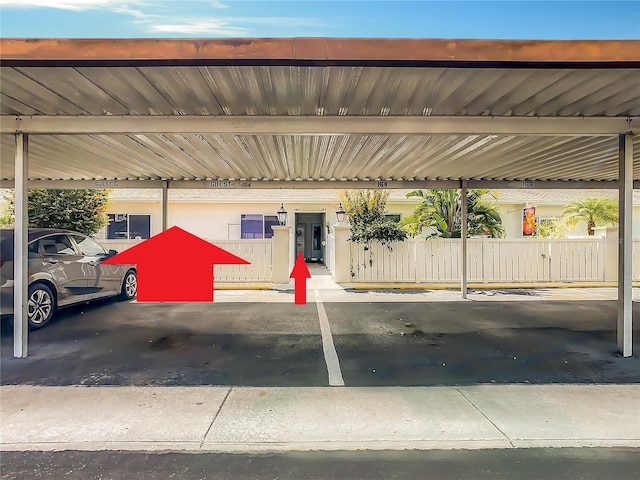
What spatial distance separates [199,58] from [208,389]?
3408 millimetres

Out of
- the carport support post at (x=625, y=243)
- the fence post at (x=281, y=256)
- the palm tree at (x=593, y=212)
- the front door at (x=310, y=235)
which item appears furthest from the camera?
the front door at (x=310, y=235)

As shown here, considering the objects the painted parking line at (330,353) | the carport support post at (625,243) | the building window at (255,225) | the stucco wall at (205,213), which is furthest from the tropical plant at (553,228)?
the painted parking line at (330,353)

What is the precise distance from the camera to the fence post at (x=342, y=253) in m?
13.1

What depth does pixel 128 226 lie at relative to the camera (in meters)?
17.4

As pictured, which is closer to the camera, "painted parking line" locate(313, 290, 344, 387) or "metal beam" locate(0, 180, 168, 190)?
"painted parking line" locate(313, 290, 344, 387)

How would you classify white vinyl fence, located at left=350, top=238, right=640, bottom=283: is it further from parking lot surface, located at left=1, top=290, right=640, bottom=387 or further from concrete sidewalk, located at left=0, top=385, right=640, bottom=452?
concrete sidewalk, located at left=0, top=385, right=640, bottom=452

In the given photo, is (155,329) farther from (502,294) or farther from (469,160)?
(502,294)

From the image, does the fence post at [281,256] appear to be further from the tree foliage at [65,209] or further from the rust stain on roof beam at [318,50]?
the rust stain on roof beam at [318,50]

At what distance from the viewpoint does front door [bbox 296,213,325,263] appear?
18359 mm

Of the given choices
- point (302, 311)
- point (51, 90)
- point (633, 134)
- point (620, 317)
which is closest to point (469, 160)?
point (633, 134)

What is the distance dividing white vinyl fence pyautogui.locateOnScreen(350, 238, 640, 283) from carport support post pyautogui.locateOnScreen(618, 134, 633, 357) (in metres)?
7.66

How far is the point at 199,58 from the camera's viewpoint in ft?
12.0

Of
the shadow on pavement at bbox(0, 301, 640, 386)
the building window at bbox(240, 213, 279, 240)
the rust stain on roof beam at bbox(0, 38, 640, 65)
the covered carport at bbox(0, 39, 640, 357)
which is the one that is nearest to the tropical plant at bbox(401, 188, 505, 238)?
the covered carport at bbox(0, 39, 640, 357)

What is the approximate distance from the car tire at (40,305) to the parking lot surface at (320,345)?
0.61 feet
